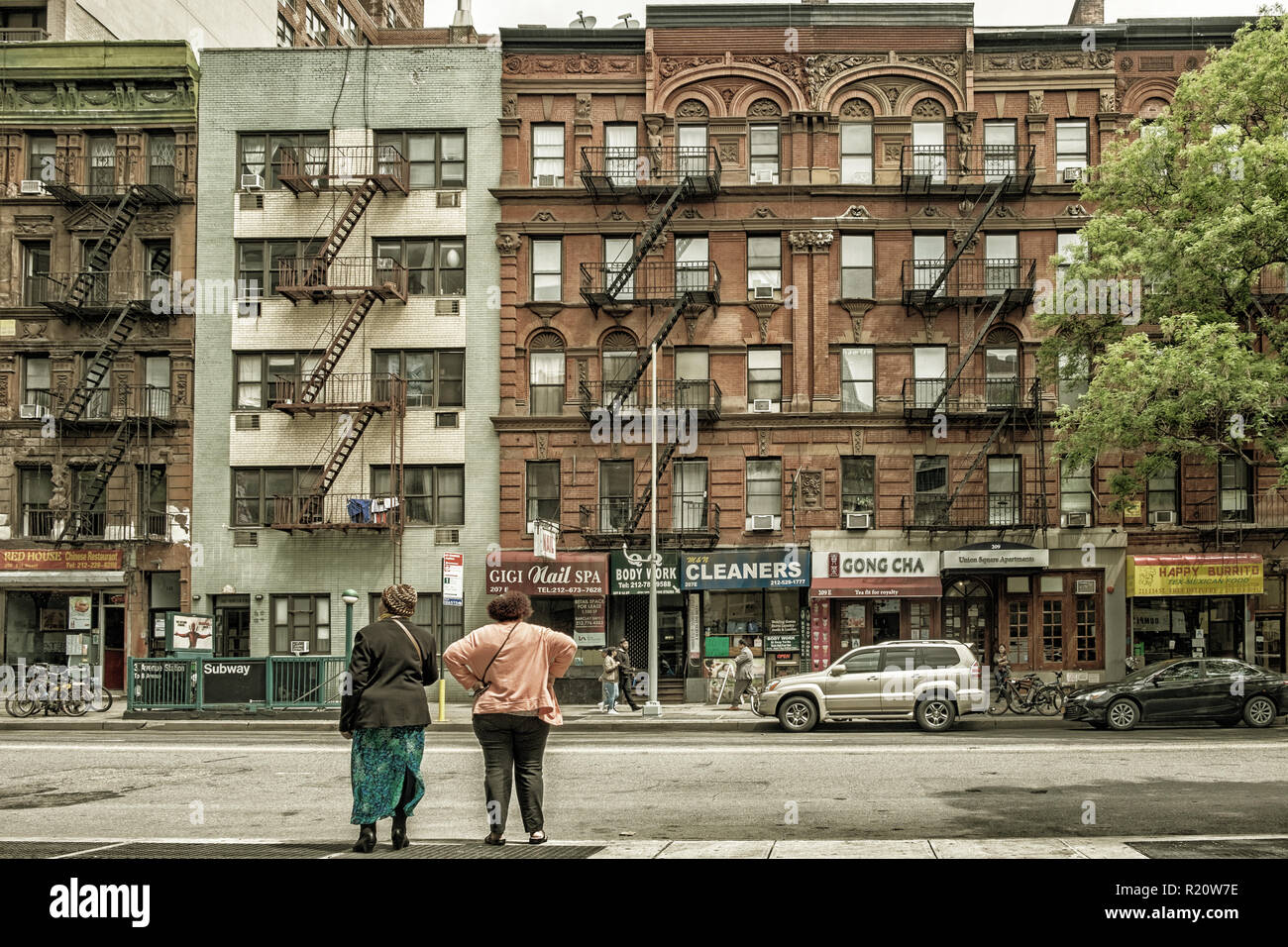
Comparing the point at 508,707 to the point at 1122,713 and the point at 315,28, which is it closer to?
the point at 1122,713

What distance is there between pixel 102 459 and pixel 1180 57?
108ft

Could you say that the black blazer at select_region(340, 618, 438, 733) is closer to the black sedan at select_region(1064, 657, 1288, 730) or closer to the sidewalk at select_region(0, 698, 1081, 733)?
the sidewalk at select_region(0, 698, 1081, 733)

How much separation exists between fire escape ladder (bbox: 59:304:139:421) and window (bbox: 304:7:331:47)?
2586cm

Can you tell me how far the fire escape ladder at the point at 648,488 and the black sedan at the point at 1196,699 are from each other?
43.9 ft

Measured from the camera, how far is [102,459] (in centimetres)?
3428

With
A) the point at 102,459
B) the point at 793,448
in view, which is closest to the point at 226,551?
the point at 102,459

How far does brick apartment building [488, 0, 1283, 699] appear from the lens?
3359 cm

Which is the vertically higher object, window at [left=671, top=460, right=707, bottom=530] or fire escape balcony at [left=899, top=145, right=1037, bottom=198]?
fire escape balcony at [left=899, top=145, right=1037, bottom=198]

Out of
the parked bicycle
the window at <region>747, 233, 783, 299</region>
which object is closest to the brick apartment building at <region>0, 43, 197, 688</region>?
the window at <region>747, 233, 783, 299</region>

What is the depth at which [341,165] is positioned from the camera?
3562cm

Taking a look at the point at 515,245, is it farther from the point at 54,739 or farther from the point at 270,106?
the point at 54,739

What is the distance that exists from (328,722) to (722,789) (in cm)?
1404

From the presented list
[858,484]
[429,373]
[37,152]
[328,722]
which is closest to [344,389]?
A: [429,373]
